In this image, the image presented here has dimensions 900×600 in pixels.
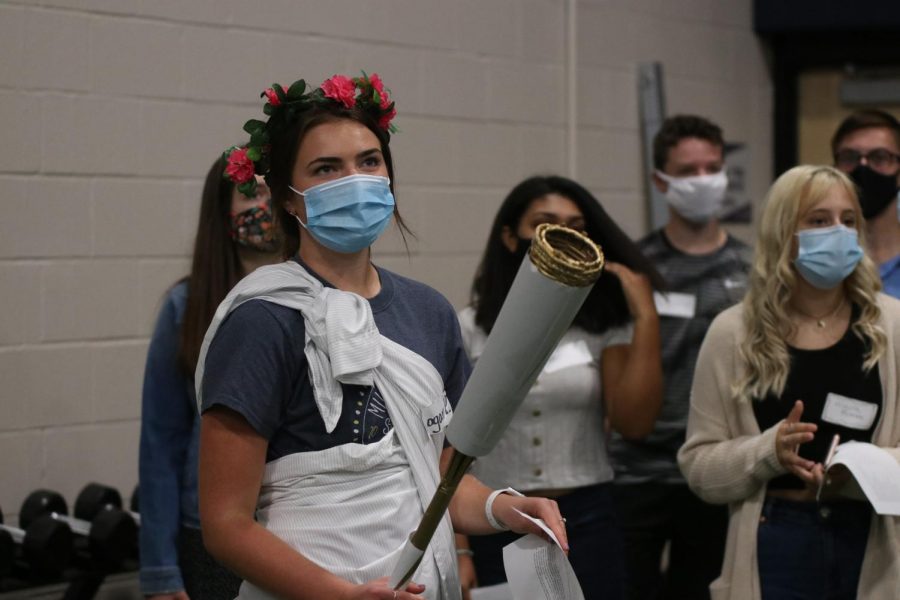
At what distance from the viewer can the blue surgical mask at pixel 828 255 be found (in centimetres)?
269

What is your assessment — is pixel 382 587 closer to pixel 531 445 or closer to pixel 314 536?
pixel 314 536

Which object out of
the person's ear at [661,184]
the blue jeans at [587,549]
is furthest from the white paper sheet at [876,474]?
the person's ear at [661,184]

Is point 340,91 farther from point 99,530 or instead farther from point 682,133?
point 682,133

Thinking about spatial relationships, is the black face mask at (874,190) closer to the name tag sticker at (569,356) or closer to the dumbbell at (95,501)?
the name tag sticker at (569,356)

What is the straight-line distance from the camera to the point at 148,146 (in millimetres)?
3447

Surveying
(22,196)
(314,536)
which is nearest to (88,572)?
(22,196)

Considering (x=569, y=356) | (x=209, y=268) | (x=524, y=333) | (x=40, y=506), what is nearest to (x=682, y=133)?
(x=569, y=356)

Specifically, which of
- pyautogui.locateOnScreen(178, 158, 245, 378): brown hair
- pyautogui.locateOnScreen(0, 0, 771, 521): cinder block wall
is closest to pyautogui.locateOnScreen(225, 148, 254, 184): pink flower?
pyautogui.locateOnScreen(178, 158, 245, 378): brown hair

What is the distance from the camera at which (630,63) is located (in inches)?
195

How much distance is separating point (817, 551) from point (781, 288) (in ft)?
1.91

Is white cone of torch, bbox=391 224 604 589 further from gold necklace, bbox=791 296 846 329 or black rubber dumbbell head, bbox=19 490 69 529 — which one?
black rubber dumbbell head, bbox=19 490 69 529

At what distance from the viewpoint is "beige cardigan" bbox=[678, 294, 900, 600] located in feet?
8.30

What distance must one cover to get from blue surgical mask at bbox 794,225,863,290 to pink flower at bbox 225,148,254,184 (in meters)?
1.33

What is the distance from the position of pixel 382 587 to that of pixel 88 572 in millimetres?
1660
